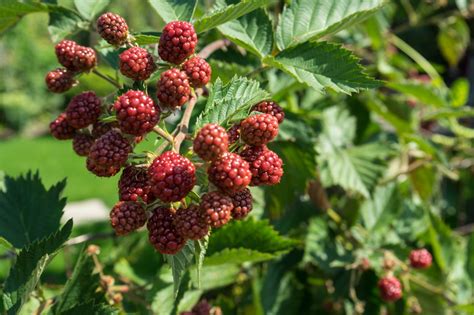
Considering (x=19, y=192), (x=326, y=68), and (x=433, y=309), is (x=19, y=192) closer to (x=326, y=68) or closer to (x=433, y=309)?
(x=326, y=68)

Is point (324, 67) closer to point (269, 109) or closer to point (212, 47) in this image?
point (269, 109)

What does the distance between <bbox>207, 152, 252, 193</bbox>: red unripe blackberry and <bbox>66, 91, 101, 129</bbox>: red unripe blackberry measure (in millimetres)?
286

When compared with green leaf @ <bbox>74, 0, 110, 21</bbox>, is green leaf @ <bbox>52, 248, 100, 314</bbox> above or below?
below

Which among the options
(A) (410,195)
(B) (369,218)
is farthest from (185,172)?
(A) (410,195)

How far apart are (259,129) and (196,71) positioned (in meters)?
0.15

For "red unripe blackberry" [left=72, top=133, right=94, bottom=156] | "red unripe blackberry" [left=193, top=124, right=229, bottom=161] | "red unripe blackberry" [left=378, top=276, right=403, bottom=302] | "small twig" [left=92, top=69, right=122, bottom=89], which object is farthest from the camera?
"red unripe blackberry" [left=378, top=276, right=403, bottom=302]

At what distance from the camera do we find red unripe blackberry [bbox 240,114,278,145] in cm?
88

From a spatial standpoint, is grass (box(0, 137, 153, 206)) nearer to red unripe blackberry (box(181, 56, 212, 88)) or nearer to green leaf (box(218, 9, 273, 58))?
green leaf (box(218, 9, 273, 58))

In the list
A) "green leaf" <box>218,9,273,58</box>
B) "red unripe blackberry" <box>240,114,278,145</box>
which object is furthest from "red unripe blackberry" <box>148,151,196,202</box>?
"green leaf" <box>218,9,273,58</box>

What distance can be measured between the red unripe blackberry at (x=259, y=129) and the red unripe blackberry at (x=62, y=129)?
37 centimetres

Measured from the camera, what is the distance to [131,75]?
928 millimetres

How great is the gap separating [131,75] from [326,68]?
1.33 ft

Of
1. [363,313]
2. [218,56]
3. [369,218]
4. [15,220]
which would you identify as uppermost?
[218,56]

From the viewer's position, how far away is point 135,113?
0.86m
